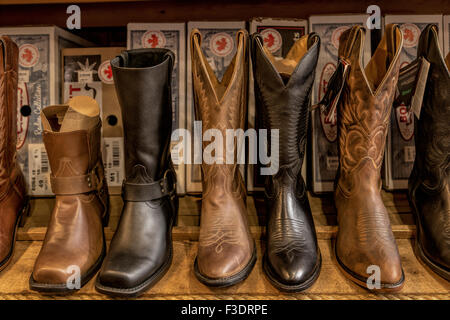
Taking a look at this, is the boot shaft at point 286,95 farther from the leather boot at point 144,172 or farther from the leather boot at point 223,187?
the leather boot at point 144,172

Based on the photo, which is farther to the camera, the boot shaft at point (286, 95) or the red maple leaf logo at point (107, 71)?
the red maple leaf logo at point (107, 71)

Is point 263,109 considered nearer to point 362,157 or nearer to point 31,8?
point 362,157

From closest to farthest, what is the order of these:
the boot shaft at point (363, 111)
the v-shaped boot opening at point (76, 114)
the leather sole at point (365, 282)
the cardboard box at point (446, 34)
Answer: the leather sole at point (365, 282)
the boot shaft at point (363, 111)
the v-shaped boot opening at point (76, 114)
the cardboard box at point (446, 34)

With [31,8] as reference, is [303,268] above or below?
below

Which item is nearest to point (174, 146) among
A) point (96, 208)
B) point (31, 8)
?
point (96, 208)

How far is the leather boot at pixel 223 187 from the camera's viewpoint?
32.0 inches

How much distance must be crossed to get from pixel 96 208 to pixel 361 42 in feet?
2.78

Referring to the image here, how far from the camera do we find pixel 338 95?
89 cm

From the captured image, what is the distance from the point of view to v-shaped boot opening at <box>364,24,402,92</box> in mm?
868

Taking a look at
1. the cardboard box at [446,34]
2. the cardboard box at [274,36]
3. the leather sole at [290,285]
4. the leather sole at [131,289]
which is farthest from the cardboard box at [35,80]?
the cardboard box at [446,34]

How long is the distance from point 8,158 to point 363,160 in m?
0.99

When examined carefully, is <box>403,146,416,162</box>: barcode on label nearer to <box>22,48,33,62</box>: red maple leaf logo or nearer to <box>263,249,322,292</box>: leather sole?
<box>263,249,322,292</box>: leather sole

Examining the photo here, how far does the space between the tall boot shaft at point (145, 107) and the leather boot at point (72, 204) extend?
0.37 feet

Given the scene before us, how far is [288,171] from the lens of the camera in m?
0.92
